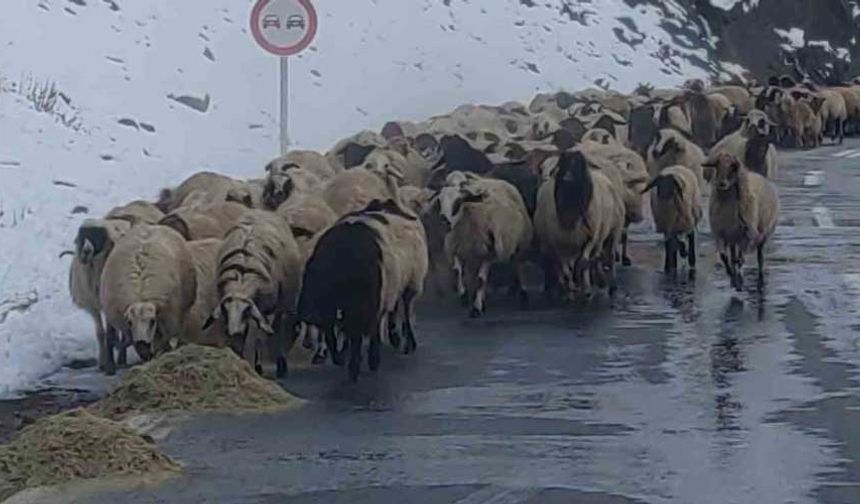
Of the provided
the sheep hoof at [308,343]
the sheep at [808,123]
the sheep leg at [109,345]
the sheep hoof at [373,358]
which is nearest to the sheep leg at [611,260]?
the sheep hoof at [308,343]

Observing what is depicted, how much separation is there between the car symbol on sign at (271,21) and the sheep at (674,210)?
4.32 meters

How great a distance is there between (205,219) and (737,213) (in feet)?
20.1

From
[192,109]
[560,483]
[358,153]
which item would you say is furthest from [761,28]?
[560,483]

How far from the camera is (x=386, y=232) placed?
644 inches

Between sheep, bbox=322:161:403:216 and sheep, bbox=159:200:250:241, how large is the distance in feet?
3.38

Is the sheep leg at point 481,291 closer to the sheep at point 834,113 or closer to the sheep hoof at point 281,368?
the sheep hoof at point 281,368

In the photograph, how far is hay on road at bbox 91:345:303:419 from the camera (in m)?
13.7

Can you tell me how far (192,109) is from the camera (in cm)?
3319

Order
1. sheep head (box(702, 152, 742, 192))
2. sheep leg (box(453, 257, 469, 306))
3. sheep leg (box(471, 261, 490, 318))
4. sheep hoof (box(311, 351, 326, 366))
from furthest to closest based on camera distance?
sheep head (box(702, 152, 742, 192)) < sheep leg (box(453, 257, 469, 306)) < sheep leg (box(471, 261, 490, 318)) < sheep hoof (box(311, 351, 326, 366))

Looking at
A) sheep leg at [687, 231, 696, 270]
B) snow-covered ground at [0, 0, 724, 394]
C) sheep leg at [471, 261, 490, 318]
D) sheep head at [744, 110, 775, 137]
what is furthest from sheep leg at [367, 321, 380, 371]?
sheep head at [744, 110, 775, 137]

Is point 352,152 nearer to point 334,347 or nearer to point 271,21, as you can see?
point 271,21

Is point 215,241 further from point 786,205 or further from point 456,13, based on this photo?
point 456,13

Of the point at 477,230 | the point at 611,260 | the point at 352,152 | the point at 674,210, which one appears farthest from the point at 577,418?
the point at 352,152

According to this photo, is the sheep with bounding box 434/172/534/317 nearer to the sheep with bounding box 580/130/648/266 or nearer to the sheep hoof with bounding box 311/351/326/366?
the sheep with bounding box 580/130/648/266
